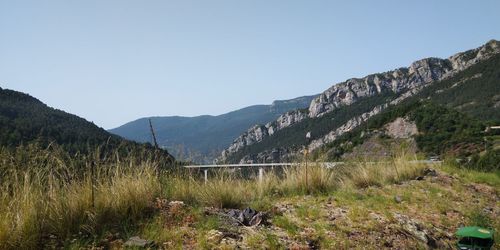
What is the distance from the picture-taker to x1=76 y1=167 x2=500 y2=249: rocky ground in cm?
497

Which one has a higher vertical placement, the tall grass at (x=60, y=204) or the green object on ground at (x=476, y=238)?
the tall grass at (x=60, y=204)

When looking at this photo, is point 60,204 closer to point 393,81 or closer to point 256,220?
point 256,220

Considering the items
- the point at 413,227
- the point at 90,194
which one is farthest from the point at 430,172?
the point at 90,194

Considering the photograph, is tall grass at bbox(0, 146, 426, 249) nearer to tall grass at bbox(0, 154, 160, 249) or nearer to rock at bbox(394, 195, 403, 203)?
tall grass at bbox(0, 154, 160, 249)

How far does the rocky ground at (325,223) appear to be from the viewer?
4.97 meters

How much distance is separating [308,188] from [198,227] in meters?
3.54

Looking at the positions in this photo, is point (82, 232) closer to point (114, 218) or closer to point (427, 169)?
point (114, 218)

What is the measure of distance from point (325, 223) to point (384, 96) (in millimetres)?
169672

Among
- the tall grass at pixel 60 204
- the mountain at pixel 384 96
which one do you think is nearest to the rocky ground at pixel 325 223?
the tall grass at pixel 60 204

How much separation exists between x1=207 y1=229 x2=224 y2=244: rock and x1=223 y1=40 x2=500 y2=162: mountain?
342 ft

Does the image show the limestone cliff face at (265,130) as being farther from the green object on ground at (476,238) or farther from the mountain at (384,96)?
the green object on ground at (476,238)

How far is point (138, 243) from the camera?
4.54 metres

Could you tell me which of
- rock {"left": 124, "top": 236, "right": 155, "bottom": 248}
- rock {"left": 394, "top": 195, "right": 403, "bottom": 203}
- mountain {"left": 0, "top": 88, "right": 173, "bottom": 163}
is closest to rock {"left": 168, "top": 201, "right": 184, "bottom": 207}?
rock {"left": 124, "top": 236, "right": 155, "bottom": 248}

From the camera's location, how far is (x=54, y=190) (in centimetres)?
507
